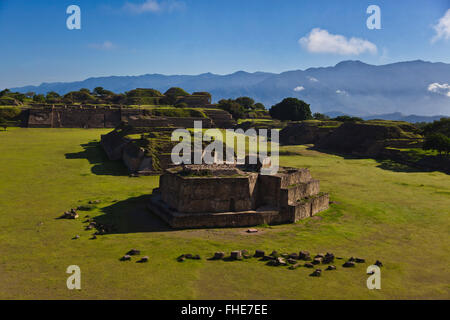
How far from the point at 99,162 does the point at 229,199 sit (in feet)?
62.2

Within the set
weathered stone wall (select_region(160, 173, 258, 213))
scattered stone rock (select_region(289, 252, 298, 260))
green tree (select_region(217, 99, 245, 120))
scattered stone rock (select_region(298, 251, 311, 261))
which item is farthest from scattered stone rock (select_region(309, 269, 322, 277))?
green tree (select_region(217, 99, 245, 120))

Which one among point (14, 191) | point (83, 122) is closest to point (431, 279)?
point (14, 191)

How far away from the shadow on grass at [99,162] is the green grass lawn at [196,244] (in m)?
1.14

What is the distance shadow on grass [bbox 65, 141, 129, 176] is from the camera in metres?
29.3

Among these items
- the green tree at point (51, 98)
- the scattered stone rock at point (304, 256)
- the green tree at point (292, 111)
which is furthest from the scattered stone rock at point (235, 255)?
the green tree at point (51, 98)

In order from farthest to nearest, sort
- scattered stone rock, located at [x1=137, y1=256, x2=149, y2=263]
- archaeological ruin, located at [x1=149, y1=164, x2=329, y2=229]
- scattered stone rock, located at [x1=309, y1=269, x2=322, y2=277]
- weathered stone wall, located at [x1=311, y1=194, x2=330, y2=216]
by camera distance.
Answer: weathered stone wall, located at [x1=311, y1=194, x2=330, y2=216]
archaeological ruin, located at [x1=149, y1=164, x2=329, y2=229]
scattered stone rock, located at [x1=137, y1=256, x2=149, y2=263]
scattered stone rock, located at [x1=309, y1=269, x2=322, y2=277]

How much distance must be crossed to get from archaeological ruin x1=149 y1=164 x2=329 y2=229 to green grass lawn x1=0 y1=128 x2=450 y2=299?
29.1 inches

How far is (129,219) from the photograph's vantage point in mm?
17922

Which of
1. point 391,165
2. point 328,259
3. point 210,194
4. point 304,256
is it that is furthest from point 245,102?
point 328,259

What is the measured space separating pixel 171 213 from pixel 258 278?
6.91m

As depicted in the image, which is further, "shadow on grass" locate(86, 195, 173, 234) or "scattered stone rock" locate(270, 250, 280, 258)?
"shadow on grass" locate(86, 195, 173, 234)

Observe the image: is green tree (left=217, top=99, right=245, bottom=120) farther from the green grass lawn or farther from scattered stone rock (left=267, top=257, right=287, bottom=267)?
scattered stone rock (left=267, top=257, right=287, bottom=267)

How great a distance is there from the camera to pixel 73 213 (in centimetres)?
1783

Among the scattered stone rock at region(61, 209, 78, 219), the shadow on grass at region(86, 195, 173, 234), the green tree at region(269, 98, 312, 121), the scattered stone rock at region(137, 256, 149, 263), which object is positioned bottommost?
the scattered stone rock at region(137, 256, 149, 263)
